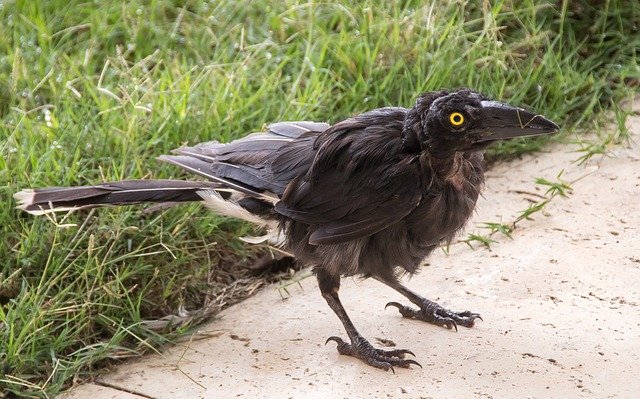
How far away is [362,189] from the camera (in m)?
3.91

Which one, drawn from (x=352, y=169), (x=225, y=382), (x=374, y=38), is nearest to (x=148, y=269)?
(x=225, y=382)

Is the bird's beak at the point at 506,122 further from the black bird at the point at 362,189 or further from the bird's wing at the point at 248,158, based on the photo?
the bird's wing at the point at 248,158

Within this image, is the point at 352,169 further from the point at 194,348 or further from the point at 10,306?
the point at 10,306

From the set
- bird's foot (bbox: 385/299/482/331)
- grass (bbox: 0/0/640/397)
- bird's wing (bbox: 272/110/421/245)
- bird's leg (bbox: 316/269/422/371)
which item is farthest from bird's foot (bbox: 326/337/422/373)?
grass (bbox: 0/0/640/397)

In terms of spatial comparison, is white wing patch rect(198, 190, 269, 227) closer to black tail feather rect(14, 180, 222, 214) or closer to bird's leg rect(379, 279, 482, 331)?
black tail feather rect(14, 180, 222, 214)

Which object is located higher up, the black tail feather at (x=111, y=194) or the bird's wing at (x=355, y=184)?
the bird's wing at (x=355, y=184)

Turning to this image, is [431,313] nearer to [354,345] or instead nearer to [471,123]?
[354,345]

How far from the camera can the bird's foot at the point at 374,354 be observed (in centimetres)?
384

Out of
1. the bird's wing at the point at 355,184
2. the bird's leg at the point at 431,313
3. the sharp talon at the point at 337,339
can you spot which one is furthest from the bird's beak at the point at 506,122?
the sharp talon at the point at 337,339

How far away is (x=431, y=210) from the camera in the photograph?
3816mm

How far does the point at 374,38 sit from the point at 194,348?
7.10 feet

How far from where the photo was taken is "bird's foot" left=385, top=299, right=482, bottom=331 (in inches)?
161

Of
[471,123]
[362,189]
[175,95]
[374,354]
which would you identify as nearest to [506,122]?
[471,123]

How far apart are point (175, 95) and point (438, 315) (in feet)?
6.03
